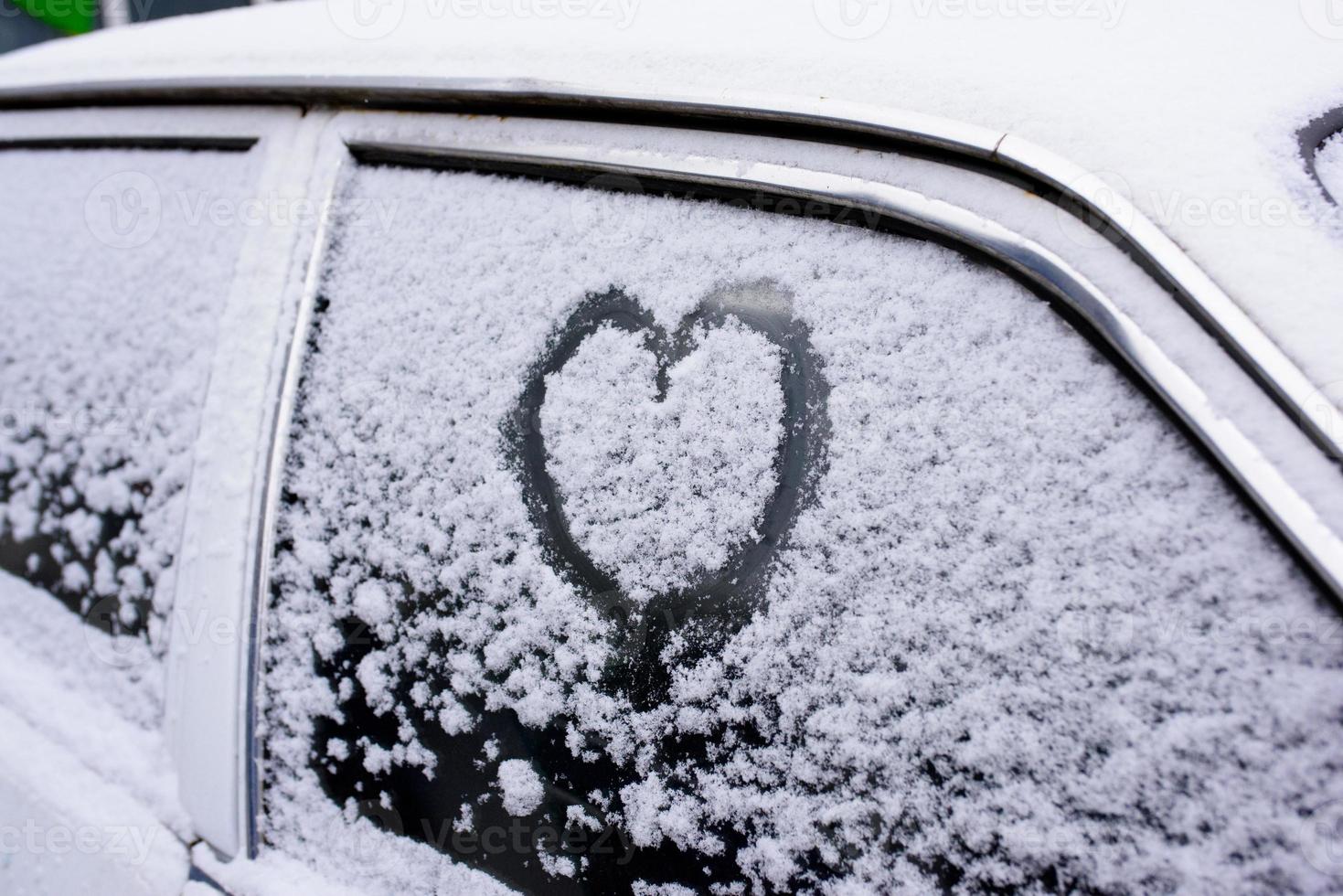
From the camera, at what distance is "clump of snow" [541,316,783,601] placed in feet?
3.06

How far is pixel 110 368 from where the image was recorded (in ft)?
4.50

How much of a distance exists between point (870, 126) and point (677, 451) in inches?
18.7

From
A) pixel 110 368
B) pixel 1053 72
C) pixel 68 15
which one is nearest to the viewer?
pixel 1053 72

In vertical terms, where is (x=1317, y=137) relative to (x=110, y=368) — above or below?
above

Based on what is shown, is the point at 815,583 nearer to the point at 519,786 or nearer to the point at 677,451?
the point at 677,451

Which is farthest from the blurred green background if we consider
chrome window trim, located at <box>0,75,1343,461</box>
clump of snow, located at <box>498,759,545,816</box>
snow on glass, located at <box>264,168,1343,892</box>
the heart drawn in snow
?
clump of snow, located at <box>498,759,545,816</box>

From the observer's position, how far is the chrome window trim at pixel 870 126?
737 millimetres

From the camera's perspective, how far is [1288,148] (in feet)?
2.91

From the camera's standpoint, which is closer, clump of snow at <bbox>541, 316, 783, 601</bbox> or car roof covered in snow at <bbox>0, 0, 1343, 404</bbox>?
car roof covered in snow at <bbox>0, 0, 1343, 404</bbox>

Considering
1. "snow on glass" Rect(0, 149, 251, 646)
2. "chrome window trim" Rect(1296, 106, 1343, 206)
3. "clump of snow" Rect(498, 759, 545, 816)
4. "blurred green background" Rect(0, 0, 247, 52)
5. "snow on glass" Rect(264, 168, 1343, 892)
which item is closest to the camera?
"snow on glass" Rect(264, 168, 1343, 892)

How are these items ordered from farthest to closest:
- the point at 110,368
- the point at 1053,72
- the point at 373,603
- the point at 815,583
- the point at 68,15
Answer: the point at 68,15, the point at 110,368, the point at 373,603, the point at 1053,72, the point at 815,583

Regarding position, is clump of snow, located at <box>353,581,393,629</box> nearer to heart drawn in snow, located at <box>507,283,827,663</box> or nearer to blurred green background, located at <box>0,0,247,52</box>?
heart drawn in snow, located at <box>507,283,827,663</box>

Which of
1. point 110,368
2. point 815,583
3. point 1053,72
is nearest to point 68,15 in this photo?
point 110,368

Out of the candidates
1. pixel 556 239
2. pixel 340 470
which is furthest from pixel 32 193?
pixel 556 239
